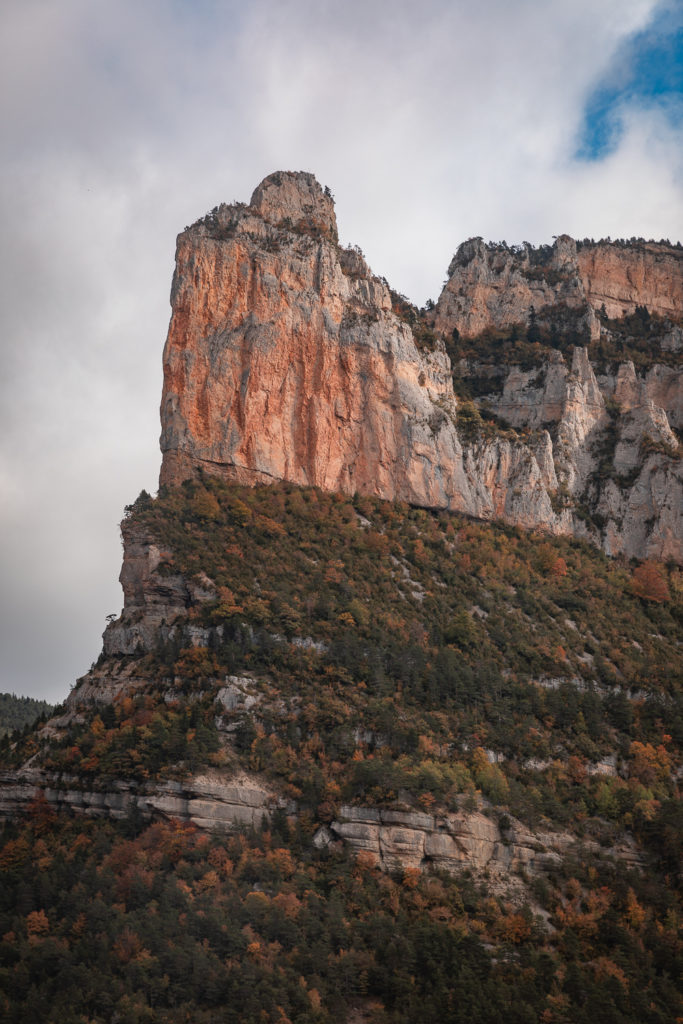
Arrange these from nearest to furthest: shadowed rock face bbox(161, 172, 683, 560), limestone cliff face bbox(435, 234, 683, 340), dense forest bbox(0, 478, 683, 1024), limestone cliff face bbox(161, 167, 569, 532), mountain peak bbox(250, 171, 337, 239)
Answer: dense forest bbox(0, 478, 683, 1024) → limestone cliff face bbox(161, 167, 569, 532) → shadowed rock face bbox(161, 172, 683, 560) → mountain peak bbox(250, 171, 337, 239) → limestone cliff face bbox(435, 234, 683, 340)

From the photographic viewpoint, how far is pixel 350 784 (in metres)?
51.5

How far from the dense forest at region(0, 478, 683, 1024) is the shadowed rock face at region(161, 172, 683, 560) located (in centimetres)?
486

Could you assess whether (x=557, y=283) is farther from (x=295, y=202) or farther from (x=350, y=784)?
(x=350, y=784)

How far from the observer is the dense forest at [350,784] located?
141 ft

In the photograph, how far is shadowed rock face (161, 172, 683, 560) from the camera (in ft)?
241

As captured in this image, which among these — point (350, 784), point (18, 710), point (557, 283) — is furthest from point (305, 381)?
point (18, 710)

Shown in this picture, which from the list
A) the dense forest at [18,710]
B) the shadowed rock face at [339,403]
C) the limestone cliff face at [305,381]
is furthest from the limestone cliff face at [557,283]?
the dense forest at [18,710]

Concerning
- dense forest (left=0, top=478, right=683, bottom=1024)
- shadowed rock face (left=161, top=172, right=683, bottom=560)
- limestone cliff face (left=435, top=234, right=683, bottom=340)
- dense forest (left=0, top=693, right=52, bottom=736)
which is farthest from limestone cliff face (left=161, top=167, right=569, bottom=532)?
dense forest (left=0, top=693, right=52, bottom=736)

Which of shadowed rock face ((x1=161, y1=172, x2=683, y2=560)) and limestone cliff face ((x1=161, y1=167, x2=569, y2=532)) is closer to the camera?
limestone cliff face ((x1=161, y1=167, x2=569, y2=532))

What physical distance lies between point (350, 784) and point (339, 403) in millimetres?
33588

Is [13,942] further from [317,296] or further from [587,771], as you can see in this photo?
[317,296]

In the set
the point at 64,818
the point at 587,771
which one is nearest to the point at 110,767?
the point at 64,818

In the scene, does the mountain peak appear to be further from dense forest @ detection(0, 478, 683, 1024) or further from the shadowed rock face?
dense forest @ detection(0, 478, 683, 1024)

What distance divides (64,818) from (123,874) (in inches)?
249
